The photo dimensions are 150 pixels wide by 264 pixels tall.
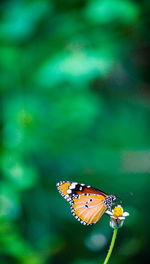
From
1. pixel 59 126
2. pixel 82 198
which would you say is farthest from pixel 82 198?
pixel 59 126

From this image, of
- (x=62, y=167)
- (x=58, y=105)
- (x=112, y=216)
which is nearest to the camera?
(x=112, y=216)

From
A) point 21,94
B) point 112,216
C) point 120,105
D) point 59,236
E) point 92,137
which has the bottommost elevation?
point 112,216

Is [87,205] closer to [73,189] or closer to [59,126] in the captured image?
[73,189]

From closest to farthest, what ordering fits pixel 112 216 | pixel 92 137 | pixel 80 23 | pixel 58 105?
pixel 112 216
pixel 80 23
pixel 58 105
pixel 92 137

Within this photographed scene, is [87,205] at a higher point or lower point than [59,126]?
lower

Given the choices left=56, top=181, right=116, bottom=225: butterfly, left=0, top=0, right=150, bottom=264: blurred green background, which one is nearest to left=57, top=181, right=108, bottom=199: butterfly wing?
left=56, top=181, right=116, bottom=225: butterfly

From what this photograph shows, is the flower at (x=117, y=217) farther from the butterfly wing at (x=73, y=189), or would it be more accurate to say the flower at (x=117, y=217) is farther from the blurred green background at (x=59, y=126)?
the blurred green background at (x=59, y=126)

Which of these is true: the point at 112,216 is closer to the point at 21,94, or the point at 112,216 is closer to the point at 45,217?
the point at 21,94

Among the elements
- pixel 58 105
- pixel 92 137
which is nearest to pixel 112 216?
pixel 58 105
